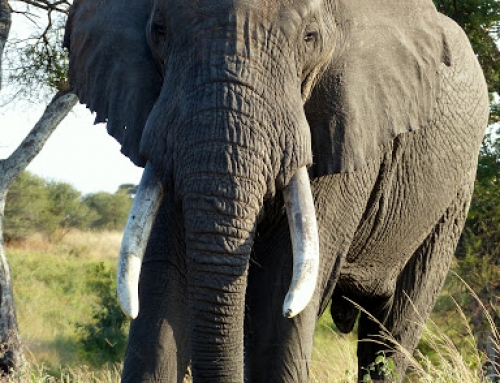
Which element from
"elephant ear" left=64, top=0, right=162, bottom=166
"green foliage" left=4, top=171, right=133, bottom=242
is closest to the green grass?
"green foliage" left=4, top=171, right=133, bottom=242

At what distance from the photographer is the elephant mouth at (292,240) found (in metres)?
2.78

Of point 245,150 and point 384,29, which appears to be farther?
point 384,29

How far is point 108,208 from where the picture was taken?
1377 inches

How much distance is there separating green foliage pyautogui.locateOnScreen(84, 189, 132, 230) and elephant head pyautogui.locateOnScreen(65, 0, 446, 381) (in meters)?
30.8

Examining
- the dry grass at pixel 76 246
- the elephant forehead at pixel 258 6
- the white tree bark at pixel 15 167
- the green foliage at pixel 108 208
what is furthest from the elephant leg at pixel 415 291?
the green foliage at pixel 108 208

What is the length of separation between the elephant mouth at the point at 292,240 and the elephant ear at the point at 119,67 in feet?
0.68

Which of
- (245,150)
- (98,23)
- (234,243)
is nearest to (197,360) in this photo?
(234,243)

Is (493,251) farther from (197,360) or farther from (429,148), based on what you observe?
(197,360)

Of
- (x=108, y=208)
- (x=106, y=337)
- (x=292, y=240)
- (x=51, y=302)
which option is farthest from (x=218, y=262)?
(x=108, y=208)

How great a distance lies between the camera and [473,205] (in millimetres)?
9266

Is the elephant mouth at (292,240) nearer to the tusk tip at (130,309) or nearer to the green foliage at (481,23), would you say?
the tusk tip at (130,309)

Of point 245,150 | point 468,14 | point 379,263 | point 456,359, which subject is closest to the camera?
point 245,150

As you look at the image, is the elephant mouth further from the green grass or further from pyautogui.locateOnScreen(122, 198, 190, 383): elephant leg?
the green grass

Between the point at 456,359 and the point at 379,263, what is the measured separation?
588 mm
